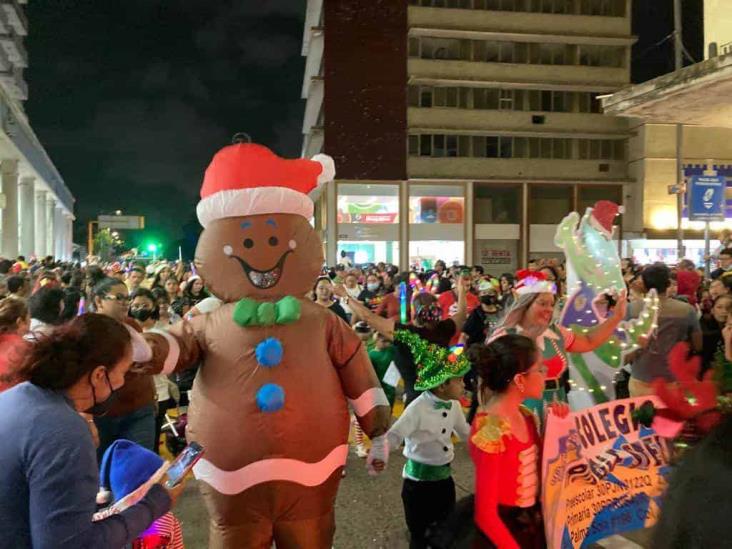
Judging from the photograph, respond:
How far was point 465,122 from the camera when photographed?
109ft

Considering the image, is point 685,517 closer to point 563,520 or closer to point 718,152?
point 563,520

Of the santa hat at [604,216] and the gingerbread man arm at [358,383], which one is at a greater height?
the santa hat at [604,216]

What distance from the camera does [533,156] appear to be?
3431 centimetres

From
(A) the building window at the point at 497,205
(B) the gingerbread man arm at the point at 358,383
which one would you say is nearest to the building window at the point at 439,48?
(A) the building window at the point at 497,205

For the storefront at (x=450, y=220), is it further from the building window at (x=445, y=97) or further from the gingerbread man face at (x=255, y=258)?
the gingerbread man face at (x=255, y=258)

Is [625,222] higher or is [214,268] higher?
[625,222]

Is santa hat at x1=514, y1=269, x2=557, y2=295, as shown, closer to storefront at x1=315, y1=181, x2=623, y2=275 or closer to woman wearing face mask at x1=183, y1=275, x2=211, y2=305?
woman wearing face mask at x1=183, y1=275, x2=211, y2=305

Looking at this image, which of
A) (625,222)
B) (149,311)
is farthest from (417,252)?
(149,311)

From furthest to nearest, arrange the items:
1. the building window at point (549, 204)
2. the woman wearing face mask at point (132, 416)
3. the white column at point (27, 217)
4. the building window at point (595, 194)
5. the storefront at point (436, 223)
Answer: the building window at point (549, 204)
the building window at point (595, 194)
the storefront at point (436, 223)
the white column at point (27, 217)
the woman wearing face mask at point (132, 416)

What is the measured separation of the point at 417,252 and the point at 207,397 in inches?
1208

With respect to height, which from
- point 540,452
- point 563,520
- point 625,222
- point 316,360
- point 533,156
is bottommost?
point 563,520

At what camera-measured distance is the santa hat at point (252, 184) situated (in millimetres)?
3477

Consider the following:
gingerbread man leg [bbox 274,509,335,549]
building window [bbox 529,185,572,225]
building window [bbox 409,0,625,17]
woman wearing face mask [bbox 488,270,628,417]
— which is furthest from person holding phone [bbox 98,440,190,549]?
building window [bbox 529,185,572,225]

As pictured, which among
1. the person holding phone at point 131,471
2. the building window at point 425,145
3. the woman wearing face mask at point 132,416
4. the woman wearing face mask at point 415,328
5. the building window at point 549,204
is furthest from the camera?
the building window at point 549,204
